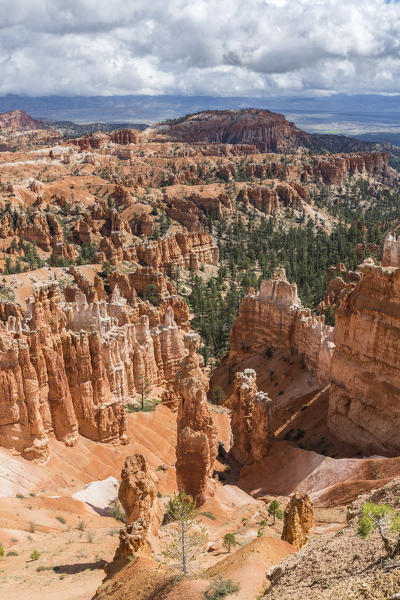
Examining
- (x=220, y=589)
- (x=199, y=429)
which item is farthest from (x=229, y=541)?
(x=199, y=429)

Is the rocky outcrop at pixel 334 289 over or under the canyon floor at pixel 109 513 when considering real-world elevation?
under

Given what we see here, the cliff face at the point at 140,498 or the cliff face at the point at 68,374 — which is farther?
the cliff face at the point at 68,374

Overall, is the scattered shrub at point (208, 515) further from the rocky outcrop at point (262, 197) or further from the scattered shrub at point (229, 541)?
the rocky outcrop at point (262, 197)

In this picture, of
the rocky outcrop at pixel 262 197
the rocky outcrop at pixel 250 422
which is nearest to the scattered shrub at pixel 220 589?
the rocky outcrop at pixel 250 422

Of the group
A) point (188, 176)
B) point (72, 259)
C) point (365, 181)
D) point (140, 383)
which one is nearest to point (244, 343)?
point (140, 383)

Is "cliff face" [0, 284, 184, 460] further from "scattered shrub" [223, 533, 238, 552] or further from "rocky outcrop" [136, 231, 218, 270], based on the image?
"rocky outcrop" [136, 231, 218, 270]

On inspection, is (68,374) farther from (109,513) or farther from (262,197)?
(262,197)
